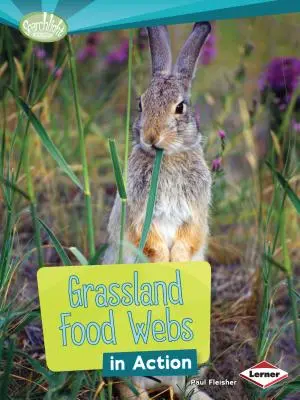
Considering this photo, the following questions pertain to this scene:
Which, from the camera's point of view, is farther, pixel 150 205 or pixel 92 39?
pixel 92 39

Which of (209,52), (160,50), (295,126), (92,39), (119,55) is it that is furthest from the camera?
(119,55)

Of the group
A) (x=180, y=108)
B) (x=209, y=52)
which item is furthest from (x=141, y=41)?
(x=180, y=108)

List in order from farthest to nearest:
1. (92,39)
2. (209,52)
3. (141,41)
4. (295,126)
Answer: (92,39) → (209,52) → (141,41) → (295,126)

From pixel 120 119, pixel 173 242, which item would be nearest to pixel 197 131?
pixel 173 242

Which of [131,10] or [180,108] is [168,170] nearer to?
[180,108]

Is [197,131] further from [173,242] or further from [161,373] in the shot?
[161,373]

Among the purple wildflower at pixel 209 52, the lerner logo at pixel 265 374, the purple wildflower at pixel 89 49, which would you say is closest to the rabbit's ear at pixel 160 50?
the purple wildflower at pixel 209 52

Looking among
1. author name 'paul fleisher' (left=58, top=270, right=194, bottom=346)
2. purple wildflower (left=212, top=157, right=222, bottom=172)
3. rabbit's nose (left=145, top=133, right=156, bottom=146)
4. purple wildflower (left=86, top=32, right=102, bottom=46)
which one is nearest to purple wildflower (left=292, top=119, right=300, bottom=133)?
purple wildflower (left=212, top=157, right=222, bottom=172)

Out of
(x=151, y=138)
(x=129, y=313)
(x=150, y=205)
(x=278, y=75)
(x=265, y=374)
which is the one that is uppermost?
(x=278, y=75)
